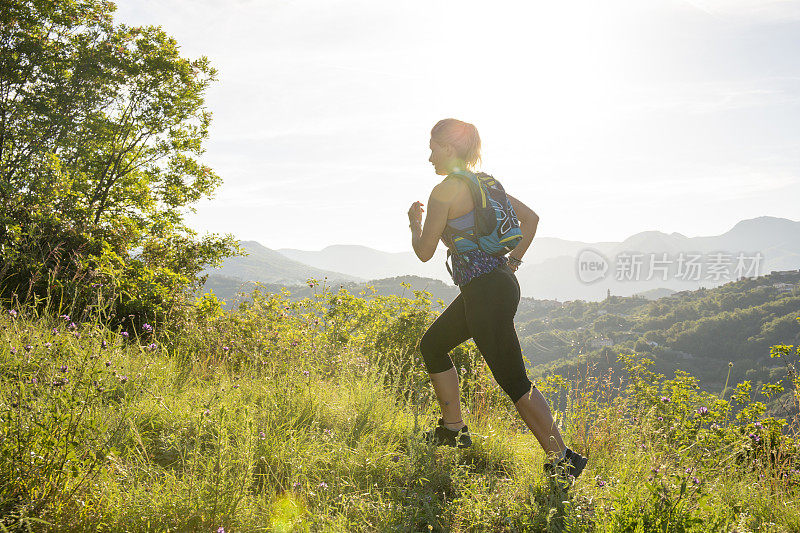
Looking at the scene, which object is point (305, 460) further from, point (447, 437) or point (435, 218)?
point (435, 218)

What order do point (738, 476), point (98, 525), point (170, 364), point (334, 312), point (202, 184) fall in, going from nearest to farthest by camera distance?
1. point (98, 525)
2. point (738, 476)
3. point (170, 364)
4. point (334, 312)
5. point (202, 184)

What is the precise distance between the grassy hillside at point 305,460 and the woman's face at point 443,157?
1.74 meters

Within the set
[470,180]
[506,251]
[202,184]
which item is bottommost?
[506,251]

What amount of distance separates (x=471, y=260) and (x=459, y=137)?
764 mm

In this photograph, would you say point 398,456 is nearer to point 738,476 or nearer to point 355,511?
point 355,511

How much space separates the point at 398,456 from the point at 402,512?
558 mm

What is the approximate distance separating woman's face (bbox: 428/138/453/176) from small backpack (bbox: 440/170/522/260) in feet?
0.40

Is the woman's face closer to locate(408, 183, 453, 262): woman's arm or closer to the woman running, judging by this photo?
the woman running

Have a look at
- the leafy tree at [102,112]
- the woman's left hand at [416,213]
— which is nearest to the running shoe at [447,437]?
the woman's left hand at [416,213]

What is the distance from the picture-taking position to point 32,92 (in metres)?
13.9

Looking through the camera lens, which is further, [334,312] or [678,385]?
[334,312]

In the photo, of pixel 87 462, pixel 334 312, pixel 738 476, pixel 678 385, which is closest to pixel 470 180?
pixel 87 462

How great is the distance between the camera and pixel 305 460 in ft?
8.86

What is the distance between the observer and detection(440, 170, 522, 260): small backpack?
8.82ft
